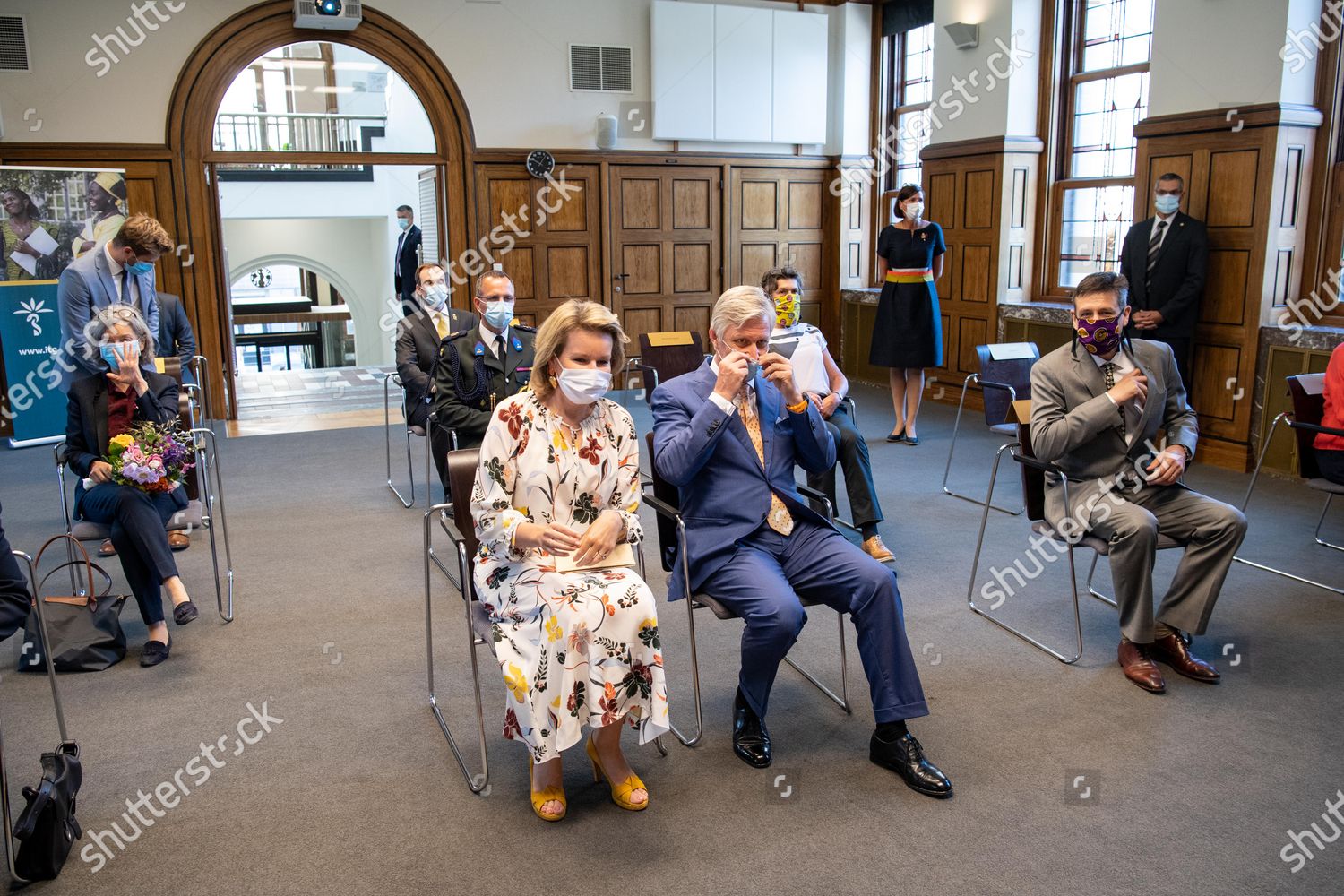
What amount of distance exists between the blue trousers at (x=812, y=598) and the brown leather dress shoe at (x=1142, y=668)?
1009 millimetres

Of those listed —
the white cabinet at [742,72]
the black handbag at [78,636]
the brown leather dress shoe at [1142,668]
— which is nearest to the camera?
the brown leather dress shoe at [1142,668]

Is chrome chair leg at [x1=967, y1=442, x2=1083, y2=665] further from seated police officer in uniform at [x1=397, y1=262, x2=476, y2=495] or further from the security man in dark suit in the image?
the security man in dark suit

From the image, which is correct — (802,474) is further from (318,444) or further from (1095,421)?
(318,444)

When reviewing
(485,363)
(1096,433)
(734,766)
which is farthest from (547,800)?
(485,363)

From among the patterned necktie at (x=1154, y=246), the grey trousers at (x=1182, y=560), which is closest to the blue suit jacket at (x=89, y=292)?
the grey trousers at (x=1182, y=560)

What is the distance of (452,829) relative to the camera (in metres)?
2.66

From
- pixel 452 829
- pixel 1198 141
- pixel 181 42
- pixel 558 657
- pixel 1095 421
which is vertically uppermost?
pixel 181 42

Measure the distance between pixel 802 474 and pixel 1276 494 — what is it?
8.66ft

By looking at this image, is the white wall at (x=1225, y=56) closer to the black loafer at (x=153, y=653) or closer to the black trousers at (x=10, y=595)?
the black loafer at (x=153, y=653)

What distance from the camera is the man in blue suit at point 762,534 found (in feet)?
9.31

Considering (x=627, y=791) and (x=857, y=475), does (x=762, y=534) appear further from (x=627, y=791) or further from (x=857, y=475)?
(x=857, y=475)

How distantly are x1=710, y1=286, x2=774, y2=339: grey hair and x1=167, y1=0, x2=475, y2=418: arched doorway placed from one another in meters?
6.05

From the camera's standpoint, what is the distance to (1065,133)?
26.7 feet

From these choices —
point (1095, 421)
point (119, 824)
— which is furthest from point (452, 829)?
point (1095, 421)
